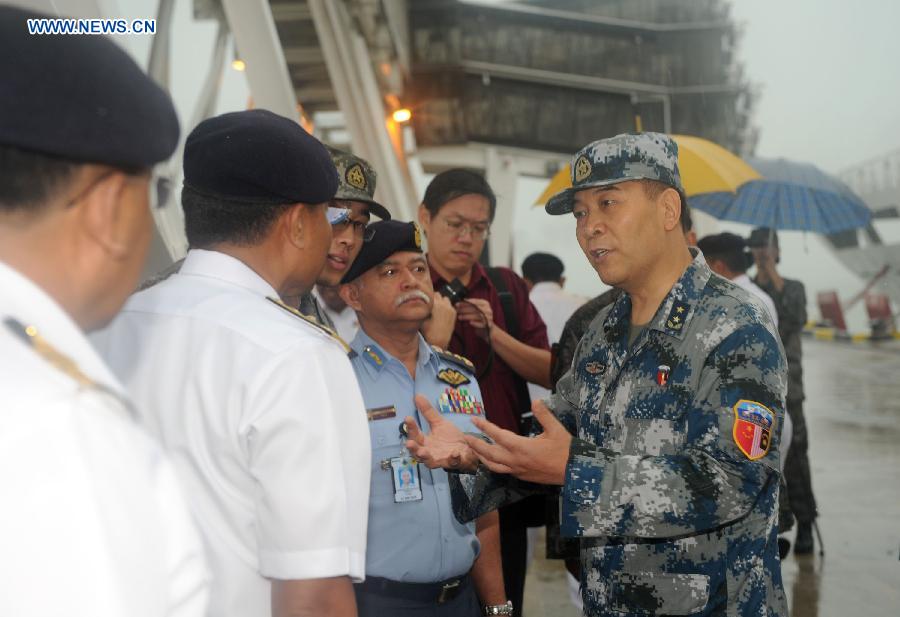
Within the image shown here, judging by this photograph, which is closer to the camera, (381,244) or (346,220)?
(381,244)

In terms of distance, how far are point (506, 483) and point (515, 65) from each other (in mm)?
25930

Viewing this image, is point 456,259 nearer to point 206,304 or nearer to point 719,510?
point 719,510

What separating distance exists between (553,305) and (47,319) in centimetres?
471

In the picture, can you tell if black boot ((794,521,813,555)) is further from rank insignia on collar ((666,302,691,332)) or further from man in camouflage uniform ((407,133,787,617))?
rank insignia on collar ((666,302,691,332))

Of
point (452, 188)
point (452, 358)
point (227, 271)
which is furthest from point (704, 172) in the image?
point (227, 271)

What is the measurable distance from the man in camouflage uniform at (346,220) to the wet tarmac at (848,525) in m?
2.90

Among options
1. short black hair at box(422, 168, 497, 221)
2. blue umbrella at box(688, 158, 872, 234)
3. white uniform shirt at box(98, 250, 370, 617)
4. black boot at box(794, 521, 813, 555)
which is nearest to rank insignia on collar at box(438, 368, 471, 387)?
short black hair at box(422, 168, 497, 221)

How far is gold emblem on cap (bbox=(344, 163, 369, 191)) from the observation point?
3.10 metres

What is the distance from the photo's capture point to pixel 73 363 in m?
0.76

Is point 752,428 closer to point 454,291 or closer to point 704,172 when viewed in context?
point 454,291

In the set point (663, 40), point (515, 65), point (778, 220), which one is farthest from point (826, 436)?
point (663, 40)

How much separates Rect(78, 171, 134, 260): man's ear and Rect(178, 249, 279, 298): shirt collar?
27.0 inches

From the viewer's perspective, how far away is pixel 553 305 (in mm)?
5371

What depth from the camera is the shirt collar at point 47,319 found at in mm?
761
